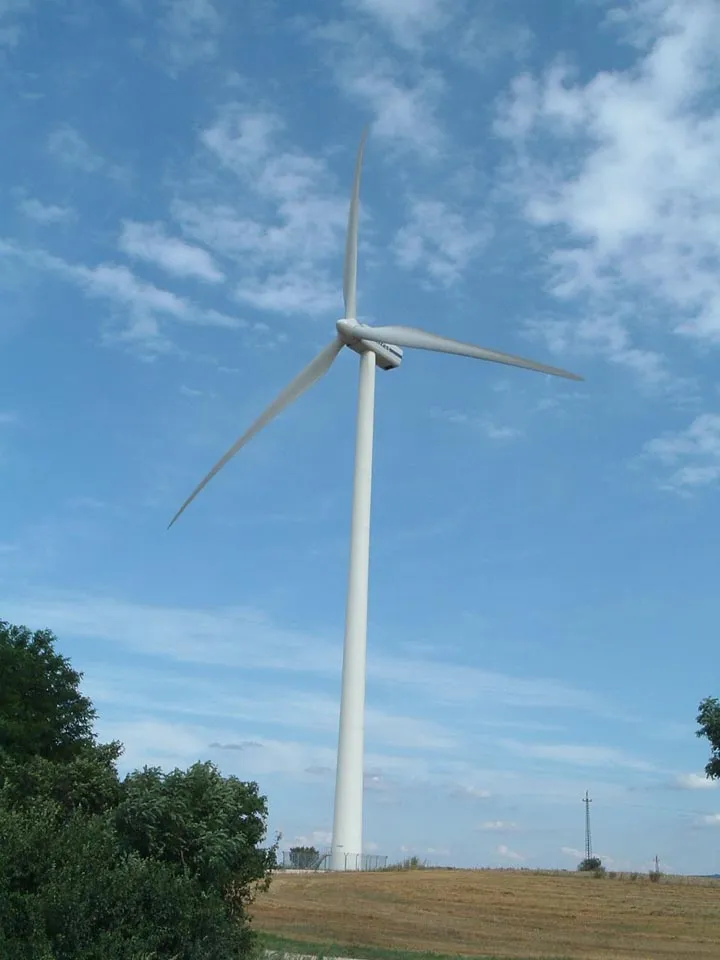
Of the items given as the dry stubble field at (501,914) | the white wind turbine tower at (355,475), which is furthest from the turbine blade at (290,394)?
the dry stubble field at (501,914)

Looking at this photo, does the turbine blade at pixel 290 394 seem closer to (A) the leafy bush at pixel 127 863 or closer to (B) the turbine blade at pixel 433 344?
(B) the turbine blade at pixel 433 344

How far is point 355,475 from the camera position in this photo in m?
68.7

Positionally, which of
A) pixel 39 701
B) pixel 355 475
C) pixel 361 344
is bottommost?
pixel 39 701

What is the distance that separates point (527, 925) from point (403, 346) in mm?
39205

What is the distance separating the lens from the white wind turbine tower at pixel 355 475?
63247mm

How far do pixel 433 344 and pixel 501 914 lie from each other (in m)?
35.9

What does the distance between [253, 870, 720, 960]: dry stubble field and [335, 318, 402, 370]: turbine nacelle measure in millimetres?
33001

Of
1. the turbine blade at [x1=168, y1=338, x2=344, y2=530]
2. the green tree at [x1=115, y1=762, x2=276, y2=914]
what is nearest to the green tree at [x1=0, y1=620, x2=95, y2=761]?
the turbine blade at [x1=168, y1=338, x2=344, y2=530]

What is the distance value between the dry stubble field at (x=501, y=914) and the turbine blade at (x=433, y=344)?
2938cm

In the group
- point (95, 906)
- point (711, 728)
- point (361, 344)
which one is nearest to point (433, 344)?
point (361, 344)

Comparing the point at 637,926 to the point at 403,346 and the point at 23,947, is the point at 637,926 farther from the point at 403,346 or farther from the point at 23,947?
the point at 403,346

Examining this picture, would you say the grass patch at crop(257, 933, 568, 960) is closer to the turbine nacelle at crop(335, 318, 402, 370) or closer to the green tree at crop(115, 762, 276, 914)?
the green tree at crop(115, 762, 276, 914)

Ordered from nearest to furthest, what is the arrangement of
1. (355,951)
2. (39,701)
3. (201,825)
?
(201,825) → (355,951) → (39,701)

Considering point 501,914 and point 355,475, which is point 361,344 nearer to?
point 355,475
